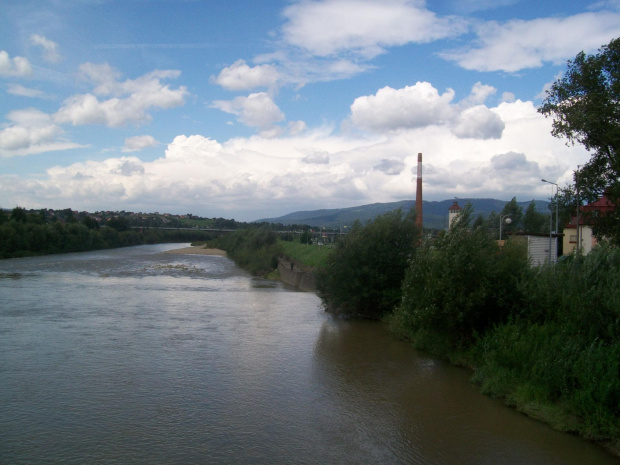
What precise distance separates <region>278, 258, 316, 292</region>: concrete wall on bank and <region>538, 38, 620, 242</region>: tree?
18930mm

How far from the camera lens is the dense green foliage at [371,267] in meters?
21.9

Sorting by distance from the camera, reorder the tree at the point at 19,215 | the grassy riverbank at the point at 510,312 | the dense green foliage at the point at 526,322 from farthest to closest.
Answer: the tree at the point at 19,215 < the grassy riverbank at the point at 510,312 < the dense green foliage at the point at 526,322

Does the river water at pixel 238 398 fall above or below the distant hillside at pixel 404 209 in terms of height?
below

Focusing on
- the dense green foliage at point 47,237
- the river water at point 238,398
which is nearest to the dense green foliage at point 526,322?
the river water at point 238,398

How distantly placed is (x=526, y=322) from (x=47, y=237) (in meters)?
59.8

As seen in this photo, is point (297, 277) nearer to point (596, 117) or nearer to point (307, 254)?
point (307, 254)

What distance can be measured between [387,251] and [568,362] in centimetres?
1208

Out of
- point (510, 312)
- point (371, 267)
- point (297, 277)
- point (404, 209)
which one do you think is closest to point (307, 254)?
point (297, 277)

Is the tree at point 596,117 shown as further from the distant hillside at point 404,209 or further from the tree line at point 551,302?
the distant hillside at point 404,209

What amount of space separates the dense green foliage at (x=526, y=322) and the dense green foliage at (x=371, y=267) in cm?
383

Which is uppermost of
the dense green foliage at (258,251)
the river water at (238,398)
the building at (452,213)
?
the building at (452,213)

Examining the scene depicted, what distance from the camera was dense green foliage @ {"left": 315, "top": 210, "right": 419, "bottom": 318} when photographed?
21.9 m

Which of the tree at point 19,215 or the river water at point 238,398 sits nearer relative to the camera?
the river water at point 238,398

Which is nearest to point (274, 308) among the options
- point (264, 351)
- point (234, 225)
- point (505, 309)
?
point (264, 351)
